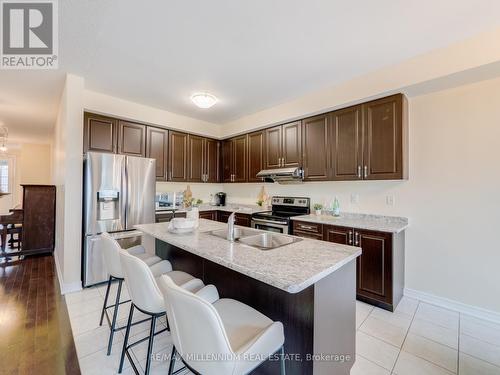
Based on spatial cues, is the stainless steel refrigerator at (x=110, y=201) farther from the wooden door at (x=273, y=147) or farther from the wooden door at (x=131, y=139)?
the wooden door at (x=273, y=147)

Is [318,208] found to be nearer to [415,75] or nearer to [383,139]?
[383,139]

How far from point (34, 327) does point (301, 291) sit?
256 centimetres

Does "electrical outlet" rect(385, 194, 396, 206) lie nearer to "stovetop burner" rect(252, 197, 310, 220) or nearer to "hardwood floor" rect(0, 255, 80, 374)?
"stovetop burner" rect(252, 197, 310, 220)

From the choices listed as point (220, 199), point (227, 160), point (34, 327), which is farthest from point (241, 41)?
point (220, 199)

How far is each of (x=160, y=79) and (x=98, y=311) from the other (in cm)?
276

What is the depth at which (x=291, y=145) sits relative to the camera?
3.68 meters

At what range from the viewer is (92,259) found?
9.77ft

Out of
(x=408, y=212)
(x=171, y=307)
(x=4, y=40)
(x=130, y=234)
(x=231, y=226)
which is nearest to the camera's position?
(x=171, y=307)

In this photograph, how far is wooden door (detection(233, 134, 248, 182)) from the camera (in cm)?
446

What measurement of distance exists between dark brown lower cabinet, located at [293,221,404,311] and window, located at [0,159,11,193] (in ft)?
29.4

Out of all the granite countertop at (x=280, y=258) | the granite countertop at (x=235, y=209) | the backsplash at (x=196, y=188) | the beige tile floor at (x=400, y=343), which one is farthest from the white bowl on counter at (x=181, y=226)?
the backsplash at (x=196, y=188)

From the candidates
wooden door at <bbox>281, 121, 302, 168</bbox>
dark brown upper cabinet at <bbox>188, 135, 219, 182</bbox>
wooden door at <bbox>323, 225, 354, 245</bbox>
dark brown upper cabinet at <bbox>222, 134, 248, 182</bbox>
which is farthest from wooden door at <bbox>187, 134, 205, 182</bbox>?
wooden door at <bbox>323, 225, 354, 245</bbox>

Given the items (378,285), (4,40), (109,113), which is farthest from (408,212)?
(4,40)

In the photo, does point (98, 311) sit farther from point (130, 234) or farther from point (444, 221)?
point (444, 221)
